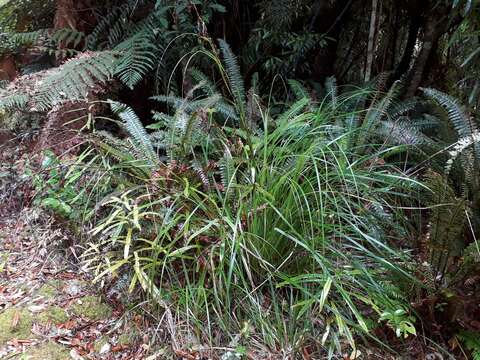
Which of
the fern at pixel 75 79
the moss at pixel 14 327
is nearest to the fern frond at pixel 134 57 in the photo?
the fern at pixel 75 79

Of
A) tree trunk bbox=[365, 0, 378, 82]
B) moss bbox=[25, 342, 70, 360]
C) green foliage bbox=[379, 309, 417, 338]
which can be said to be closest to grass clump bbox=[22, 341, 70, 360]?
moss bbox=[25, 342, 70, 360]

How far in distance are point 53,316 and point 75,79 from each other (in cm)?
147

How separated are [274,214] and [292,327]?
492 mm

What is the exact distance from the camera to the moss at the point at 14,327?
187cm

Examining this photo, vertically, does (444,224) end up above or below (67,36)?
below

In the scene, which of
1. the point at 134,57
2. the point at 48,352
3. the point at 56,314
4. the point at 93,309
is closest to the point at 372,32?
the point at 134,57

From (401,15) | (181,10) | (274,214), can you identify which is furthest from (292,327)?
(401,15)

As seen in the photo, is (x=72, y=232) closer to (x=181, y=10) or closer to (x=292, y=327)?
(x=292, y=327)

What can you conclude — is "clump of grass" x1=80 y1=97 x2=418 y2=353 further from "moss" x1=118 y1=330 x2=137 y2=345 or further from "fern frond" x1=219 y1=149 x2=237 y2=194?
"moss" x1=118 y1=330 x2=137 y2=345

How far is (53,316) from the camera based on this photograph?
1.98 meters

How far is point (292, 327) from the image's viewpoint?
179 cm

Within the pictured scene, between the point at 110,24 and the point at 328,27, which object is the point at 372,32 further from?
the point at 110,24

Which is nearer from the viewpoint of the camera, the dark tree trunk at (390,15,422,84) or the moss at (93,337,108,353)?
the moss at (93,337,108,353)

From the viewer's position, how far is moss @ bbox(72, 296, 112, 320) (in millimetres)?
2012
